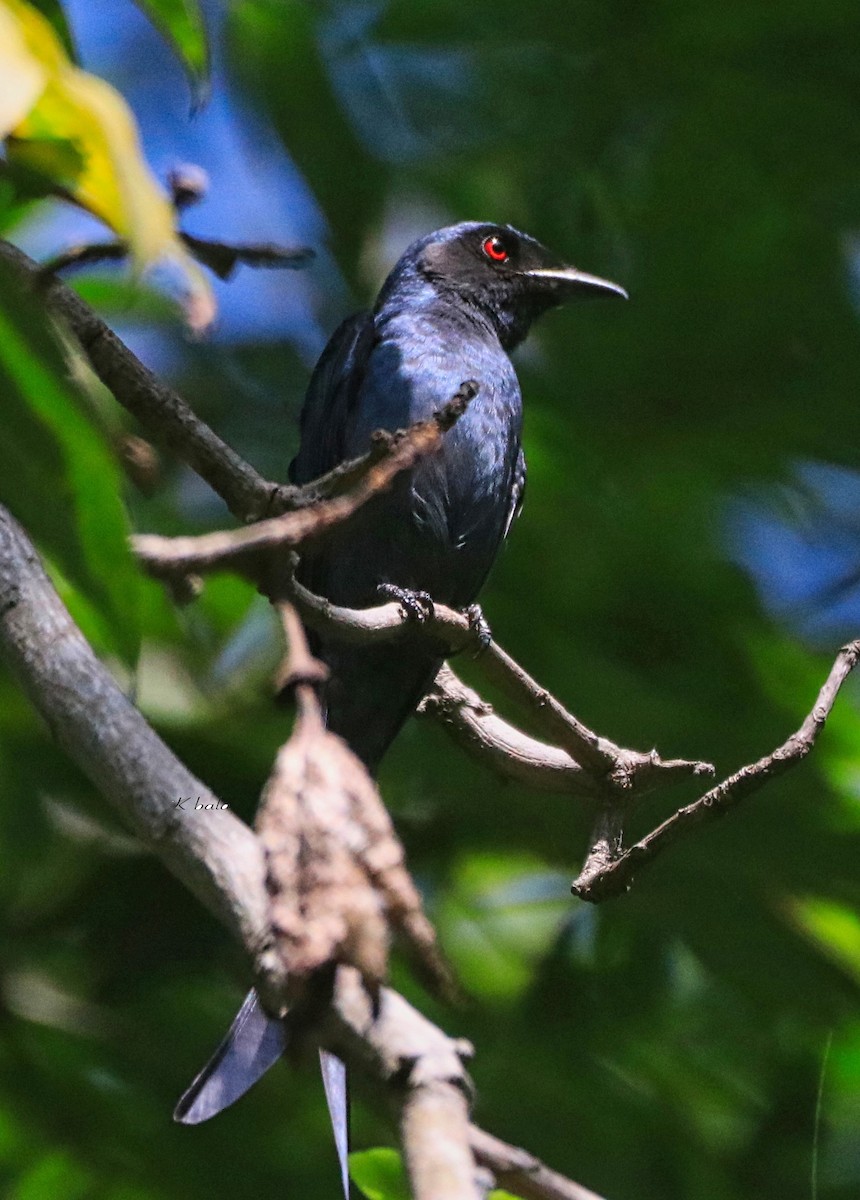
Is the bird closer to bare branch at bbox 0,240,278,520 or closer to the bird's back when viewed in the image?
the bird's back

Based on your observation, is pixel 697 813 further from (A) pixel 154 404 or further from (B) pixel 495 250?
(B) pixel 495 250

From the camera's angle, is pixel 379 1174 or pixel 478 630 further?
pixel 478 630

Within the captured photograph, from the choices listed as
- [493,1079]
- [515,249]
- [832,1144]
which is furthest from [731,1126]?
[515,249]

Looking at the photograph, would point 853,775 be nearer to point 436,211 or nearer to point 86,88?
point 436,211

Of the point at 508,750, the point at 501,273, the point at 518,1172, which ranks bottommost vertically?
the point at 518,1172

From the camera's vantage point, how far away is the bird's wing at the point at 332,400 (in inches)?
194

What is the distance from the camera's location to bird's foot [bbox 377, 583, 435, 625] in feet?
11.5

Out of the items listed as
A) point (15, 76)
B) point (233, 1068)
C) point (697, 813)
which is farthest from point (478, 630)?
point (15, 76)

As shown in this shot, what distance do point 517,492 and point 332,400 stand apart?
2.13 ft

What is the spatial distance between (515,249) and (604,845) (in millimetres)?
3250

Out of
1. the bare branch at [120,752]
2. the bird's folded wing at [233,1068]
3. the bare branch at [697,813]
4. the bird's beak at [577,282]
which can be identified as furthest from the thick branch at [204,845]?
the bird's beak at [577,282]

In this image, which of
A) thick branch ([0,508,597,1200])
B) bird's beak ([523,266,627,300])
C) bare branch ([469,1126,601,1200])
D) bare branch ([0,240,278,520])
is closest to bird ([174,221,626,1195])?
bird's beak ([523,266,627,300])

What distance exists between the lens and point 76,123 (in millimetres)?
1858

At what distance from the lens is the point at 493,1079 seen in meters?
4.41
